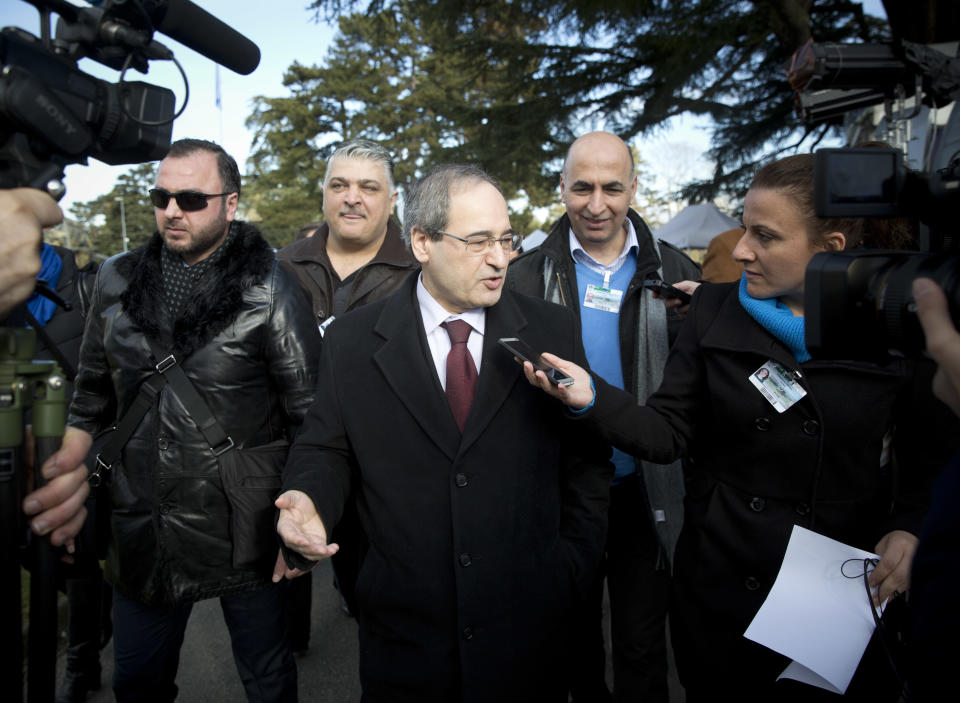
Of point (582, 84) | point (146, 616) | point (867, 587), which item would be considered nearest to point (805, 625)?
point (867, 587)

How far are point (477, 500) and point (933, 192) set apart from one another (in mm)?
1282

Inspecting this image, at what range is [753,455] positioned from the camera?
1.88m

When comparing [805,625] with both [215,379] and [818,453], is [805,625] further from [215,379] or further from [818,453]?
[215,379]

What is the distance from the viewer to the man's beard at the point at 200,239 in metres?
2.52

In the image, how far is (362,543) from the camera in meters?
2.04

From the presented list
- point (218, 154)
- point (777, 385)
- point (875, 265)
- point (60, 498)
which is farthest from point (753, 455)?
point (218, 154)

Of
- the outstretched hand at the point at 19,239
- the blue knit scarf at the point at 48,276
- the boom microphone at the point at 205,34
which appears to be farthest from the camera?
the blue knit scarf at the point at 48,276

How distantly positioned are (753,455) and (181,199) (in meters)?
2.23

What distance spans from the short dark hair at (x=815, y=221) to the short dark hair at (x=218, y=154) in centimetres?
205

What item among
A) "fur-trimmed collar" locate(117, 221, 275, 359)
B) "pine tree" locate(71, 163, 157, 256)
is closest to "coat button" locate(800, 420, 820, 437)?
"fur-trimmed collar" locate(117, 221, 275, 359)

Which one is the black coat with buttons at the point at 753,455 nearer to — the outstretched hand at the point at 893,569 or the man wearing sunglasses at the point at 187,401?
the outstretched hand at the point at 893,569

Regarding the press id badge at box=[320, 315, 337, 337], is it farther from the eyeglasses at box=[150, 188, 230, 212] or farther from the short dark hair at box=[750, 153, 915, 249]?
the short dark hair at box=[750, 153, 915, 249]

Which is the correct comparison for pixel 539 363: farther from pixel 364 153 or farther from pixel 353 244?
pixel 364 153

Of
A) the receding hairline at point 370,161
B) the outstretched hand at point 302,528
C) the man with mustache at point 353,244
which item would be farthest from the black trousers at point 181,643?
the receding hairline at point 370,161
